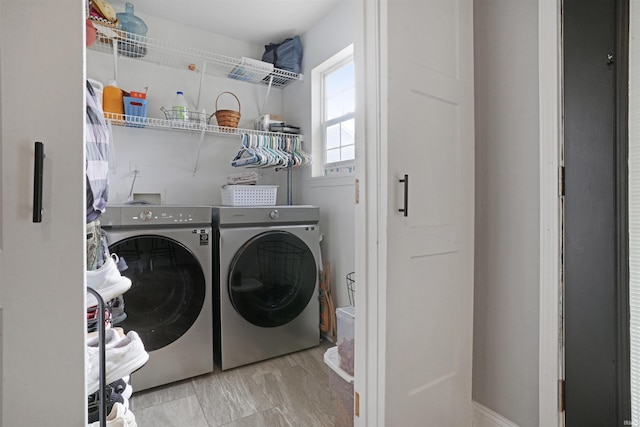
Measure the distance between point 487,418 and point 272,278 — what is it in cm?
142

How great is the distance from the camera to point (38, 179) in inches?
24.9

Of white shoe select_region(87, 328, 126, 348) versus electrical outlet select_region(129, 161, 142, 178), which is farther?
electrical outlet select_region(129, 161, 142, 178)

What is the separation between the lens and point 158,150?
252 cm

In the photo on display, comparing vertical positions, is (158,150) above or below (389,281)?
Answer: above

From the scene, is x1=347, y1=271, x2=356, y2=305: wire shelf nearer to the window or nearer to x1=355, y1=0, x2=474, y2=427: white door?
the window

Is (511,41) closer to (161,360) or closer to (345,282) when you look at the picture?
(345,282)

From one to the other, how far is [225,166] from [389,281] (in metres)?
2.10

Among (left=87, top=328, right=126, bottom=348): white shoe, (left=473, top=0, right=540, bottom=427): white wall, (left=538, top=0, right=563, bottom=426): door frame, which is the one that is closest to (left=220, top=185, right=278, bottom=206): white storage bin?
(left=87, top=328, right=126, bottom=348): white shoe

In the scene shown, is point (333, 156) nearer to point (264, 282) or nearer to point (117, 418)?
point (264, 282)

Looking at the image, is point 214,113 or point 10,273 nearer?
point 10,273

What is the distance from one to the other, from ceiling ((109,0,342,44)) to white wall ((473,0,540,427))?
58.1 inches

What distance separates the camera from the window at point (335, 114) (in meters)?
2.46

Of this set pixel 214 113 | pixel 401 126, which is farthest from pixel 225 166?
pixel 401 126

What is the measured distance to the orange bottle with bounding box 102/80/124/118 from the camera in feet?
6.92
